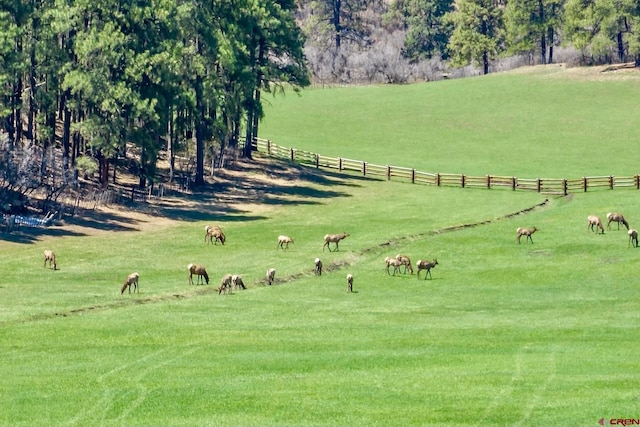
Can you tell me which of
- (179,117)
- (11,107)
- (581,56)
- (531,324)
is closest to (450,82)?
(581,56)

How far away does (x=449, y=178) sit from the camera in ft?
304

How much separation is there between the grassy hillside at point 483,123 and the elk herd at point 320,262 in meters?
32.2

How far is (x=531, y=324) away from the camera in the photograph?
43.1 m

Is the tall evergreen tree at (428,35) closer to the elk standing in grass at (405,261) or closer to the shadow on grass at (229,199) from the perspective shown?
the shadow on grass at (229,199)

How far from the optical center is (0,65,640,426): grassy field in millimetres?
30406

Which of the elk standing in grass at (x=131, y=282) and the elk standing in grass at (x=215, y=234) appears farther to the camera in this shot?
the elk standing in grass at (x=215, y=234)

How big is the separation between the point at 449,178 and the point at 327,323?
50.6 m

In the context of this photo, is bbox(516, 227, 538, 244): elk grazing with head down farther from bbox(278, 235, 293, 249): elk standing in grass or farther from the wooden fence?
the wooden fence

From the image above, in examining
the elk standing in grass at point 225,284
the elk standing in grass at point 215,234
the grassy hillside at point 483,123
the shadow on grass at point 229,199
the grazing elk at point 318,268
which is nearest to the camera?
the elk standing in grass at point 225,284

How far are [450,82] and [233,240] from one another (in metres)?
95.6

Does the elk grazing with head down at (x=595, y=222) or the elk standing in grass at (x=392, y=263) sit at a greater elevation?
the elk grazing with head down at (x=595, y=222)

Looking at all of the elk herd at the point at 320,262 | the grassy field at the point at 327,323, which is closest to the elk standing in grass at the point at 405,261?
the elk herd at the point at 320,262

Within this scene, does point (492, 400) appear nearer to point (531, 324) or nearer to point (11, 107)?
point (531, 324)

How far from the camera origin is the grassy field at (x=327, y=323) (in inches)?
1197
